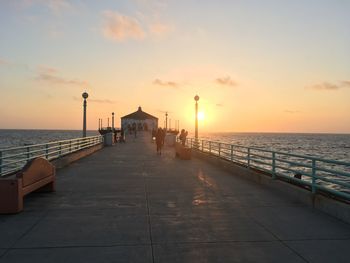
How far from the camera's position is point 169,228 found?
24.6ft

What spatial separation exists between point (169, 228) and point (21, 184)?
137 inches

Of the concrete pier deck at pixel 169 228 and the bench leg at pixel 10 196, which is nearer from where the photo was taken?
the concrete pier deck at pixel 169 228

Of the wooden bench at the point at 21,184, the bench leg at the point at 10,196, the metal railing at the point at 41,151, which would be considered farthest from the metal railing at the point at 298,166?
the metal railing at the point at 41,151

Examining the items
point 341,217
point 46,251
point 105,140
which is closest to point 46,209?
point 46,251

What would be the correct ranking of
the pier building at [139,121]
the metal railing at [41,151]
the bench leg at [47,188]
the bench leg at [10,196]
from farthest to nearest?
the pier building at [139,121] < the metal railing at [41,151] < the bench leg at [47,188] < the bench leg at [10,196]

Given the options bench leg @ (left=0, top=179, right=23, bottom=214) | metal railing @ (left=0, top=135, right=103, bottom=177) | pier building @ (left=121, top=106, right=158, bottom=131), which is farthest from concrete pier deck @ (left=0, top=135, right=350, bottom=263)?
pier building @ (left=121, top=106, right=158, bottom=131)

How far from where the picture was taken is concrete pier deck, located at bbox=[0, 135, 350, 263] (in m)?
6.02

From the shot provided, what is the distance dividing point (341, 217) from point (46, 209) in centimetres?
616

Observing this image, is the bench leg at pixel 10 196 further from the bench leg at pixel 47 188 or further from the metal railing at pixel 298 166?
the metal railing at pixel 298 166

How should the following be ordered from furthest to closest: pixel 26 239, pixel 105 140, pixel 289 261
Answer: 1. pixel 105 140
2. pixel 26 239
3. pixel 289 261

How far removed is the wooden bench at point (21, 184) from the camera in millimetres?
8555

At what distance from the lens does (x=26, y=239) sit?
677cm

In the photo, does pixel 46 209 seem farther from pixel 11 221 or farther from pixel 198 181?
pixel 198 181

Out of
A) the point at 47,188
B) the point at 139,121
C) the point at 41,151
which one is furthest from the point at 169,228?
the point at 139,121
